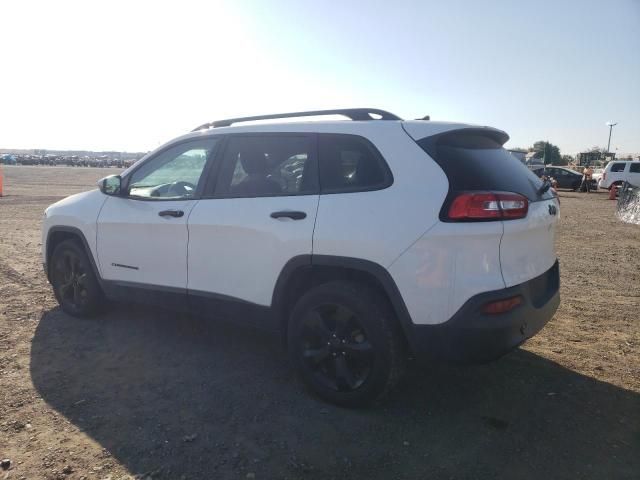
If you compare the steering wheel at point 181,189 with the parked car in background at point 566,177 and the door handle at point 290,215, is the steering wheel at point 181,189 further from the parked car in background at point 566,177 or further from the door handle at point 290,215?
the parked car in background at point 566,177

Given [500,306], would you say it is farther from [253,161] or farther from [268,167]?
[253,161]

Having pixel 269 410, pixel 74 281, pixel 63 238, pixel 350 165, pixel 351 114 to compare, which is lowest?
pixel 269 410

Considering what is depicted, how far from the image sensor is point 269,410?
10.6 ft

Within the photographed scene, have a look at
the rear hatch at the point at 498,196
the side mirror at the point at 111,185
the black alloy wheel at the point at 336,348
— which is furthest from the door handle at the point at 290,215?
the side mirror at the point at 111,185

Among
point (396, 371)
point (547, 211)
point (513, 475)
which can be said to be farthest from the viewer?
point (547, 211)

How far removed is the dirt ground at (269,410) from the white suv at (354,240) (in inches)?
15.0

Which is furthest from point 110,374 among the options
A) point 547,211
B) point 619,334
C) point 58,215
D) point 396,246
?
point 619,334

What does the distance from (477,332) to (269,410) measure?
55.9 inches

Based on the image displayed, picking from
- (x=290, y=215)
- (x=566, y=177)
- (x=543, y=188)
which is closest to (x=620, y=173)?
(x=566, y=177)

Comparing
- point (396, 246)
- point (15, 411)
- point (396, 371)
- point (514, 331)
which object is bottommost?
point (15, 411)

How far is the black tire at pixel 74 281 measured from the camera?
4680mm

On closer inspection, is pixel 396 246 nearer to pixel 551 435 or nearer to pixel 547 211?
pixel 547 211

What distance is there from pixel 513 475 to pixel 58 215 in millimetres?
4435

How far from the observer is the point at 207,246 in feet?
12.2
